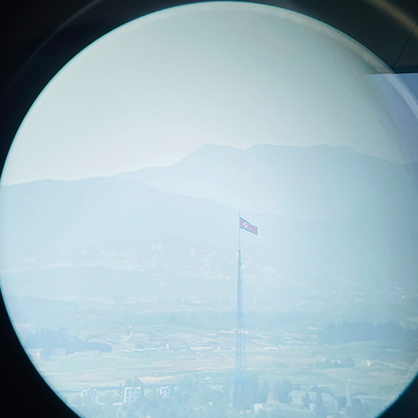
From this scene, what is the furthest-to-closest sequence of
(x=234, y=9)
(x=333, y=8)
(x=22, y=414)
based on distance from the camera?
(x=234, y=9) → (x=333, y=8) → (x=22, y=414)

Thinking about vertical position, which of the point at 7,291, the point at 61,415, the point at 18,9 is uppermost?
the point at 18,9

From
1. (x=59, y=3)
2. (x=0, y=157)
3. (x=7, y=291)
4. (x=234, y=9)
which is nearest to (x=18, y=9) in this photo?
(x=59, y=3)

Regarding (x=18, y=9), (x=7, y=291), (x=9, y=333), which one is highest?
(x=18, y=9)

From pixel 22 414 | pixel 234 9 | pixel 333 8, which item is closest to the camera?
pixel 22 414

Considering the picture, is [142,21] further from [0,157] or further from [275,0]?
[0,157]

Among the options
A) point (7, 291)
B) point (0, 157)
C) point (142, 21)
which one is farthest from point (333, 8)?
point (7, 291)

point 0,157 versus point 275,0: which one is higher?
point 275,0

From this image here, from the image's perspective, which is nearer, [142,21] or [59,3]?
[59,3]

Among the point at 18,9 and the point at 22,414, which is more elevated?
the point at 18,9

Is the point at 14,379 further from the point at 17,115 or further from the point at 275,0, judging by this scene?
the point at 275,0
